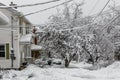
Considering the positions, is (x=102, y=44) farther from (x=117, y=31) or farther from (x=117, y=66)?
(x=117, y=66)

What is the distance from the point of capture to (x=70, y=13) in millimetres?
34094

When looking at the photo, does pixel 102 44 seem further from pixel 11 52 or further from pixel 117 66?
pixel 11 52

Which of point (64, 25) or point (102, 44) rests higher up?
point (64, 25)

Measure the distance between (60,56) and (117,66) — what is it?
10.2 meters

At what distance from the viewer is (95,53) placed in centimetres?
2928

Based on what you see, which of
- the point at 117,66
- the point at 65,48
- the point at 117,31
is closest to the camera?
the point at 117,66

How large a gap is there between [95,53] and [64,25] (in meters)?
4.83

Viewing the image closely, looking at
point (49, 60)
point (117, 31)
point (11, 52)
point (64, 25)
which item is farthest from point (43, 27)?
point (117, 31)

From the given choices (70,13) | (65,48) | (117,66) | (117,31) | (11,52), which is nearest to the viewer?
(117,66)

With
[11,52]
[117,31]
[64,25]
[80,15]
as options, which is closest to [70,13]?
[80,15]

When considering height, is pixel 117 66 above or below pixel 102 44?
below

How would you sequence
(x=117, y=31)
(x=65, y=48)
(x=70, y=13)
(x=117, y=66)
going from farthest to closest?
(x=70, y=13) < (x=117, y=31) < (x=65, y=48) < (x=117, y=66)

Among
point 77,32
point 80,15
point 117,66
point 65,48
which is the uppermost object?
point 80,15

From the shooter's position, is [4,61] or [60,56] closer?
[4,61]
